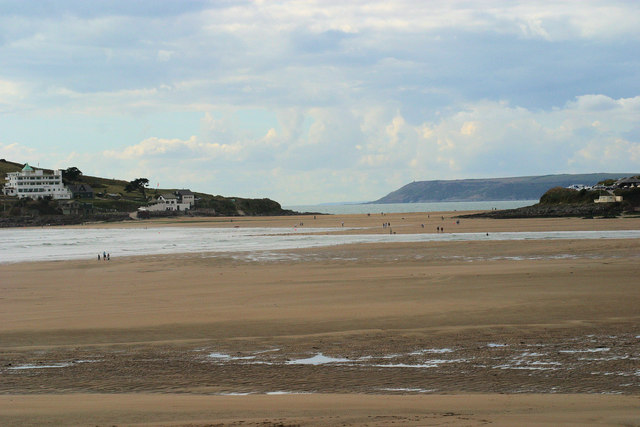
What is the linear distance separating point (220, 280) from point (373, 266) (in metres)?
8.32

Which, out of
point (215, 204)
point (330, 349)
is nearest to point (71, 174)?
point (215, 204)

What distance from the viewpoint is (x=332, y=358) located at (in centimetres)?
1212

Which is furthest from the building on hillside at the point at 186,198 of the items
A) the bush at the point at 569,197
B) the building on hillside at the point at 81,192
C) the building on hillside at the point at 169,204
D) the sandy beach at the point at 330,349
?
the sandy beach at the point at 330,349

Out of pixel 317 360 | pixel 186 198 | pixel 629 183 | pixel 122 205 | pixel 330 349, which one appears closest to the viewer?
pixel 317 360

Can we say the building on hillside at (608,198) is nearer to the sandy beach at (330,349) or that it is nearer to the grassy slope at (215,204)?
the sandy beach at (330,349)

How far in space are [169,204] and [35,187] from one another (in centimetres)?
3613

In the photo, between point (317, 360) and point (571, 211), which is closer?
point (317, 360)

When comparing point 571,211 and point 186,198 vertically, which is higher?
point 186,198

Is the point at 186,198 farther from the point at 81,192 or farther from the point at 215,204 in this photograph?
the point at 81,192

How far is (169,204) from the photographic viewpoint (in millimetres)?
164250

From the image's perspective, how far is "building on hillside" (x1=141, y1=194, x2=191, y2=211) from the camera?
16238cm

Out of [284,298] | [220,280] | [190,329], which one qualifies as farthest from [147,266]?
[190,329]

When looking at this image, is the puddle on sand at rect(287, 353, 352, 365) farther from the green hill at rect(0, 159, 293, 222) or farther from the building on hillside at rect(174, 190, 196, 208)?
the building on hillside at rect(174, 190, 196, 208)

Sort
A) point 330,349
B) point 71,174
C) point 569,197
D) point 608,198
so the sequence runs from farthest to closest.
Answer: point 71,174
point 569,197
point 608,198
point 330,349
